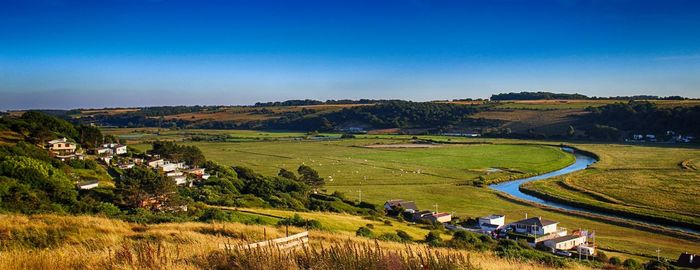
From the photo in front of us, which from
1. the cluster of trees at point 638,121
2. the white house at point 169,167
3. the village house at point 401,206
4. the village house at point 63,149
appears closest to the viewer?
the village house at point 401,206

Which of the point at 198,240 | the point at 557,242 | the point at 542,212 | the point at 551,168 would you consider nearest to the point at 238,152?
the point at 551,168

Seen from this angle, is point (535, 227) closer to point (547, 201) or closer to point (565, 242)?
point (565, 242)

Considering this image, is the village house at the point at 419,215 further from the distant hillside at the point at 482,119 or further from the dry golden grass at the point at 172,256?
the distant hillside at the point at 482,119

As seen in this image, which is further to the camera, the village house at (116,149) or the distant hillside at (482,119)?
the distant hillside at (482,119)

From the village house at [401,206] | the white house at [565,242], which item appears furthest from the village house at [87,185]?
the white house at [565,242]

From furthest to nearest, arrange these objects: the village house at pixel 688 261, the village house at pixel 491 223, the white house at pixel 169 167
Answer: the white house at pixel 169 167, the village house at pixel 491 223, the village house at pixel 688 261

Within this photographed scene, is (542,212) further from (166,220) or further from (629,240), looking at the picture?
(166,220)

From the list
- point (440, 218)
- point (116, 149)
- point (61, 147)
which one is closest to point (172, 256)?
point (440, 218)
